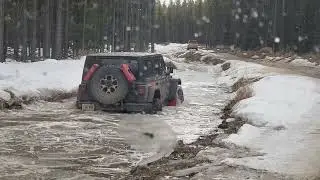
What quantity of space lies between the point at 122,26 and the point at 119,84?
49134mm

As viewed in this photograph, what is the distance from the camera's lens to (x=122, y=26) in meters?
62.3

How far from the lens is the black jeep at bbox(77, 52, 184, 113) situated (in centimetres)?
1386

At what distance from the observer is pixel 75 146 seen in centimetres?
976

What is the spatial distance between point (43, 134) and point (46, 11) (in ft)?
77.6

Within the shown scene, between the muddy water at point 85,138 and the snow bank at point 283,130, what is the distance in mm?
1179

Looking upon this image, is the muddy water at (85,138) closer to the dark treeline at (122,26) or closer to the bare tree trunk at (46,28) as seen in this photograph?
the dark treeline at (122,26)

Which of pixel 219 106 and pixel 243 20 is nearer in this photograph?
pixel 219 106

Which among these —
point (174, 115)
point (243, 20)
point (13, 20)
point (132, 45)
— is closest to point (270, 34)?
point (243, 20)

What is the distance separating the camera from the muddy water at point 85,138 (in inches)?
318

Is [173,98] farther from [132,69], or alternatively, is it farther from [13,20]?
[13,20]

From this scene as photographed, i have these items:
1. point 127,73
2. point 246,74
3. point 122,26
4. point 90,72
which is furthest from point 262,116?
point 122,26

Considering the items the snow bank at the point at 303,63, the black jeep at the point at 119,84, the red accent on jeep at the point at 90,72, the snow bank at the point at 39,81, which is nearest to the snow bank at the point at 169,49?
the snow bank at the point at 303,63

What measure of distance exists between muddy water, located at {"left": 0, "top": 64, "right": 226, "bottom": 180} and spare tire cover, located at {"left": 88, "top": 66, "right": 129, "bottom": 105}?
1.49 feet

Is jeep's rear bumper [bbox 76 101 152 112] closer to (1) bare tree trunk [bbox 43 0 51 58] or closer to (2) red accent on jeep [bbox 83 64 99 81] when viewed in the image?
(2) red accent on jeep [bbox 83 64 99 81]
